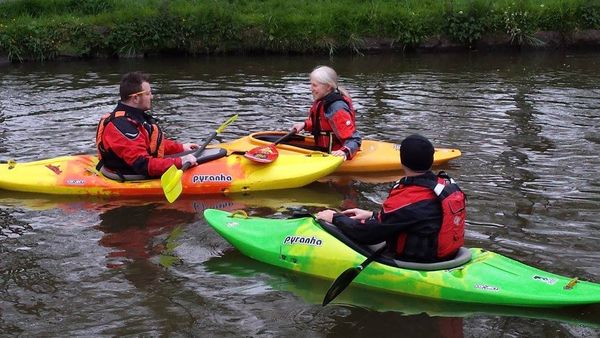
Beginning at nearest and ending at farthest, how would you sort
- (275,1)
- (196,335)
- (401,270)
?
(196,335) < (401,270) < (275,1)

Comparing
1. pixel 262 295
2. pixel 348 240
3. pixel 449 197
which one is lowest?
pixel 262 295

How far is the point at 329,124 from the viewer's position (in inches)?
299

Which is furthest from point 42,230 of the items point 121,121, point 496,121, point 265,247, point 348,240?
point 496,121

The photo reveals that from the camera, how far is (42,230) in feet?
20.4

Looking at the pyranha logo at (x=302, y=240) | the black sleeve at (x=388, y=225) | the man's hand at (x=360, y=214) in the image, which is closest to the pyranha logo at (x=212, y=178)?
the pyranha logo at (x=302, y=240)

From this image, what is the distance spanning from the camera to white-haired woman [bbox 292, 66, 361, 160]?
7.43 meters

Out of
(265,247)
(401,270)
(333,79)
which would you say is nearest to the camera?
(401,270)

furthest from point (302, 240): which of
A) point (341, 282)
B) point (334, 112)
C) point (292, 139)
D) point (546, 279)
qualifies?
point (292, 139)

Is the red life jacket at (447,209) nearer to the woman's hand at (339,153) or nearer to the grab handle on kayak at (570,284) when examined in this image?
the grab handle on kayak at (570,284)

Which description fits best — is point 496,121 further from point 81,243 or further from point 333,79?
point 81,243

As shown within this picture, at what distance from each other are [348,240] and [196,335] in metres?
1.26

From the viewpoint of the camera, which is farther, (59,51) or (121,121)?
(59,51)

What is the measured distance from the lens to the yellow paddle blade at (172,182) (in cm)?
638

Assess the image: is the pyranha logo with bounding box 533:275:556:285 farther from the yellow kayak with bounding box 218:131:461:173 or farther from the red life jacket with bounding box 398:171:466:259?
the yellow kayak with bounding box 218:131:461:173
